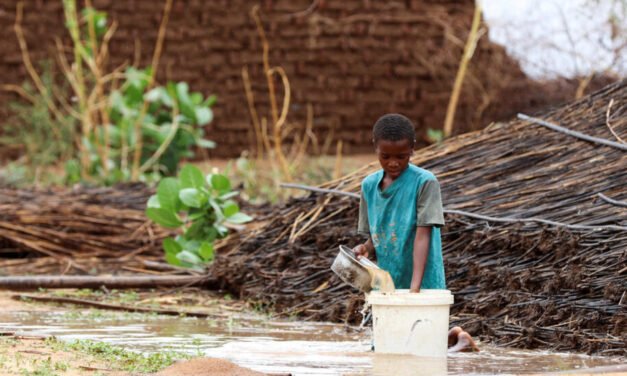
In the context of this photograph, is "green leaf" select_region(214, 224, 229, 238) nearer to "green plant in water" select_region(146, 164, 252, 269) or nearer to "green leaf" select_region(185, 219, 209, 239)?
"green plant in water" select_region(146, 164, 252, 269)

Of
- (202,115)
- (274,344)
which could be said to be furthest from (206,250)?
(202,115)

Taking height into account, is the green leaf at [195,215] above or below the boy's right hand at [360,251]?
above

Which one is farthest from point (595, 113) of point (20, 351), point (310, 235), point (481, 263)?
Answer: point (20, 351)

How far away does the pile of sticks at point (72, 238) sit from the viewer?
24.9ft

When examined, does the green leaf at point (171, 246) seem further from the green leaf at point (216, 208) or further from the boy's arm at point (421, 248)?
the boy's arm at point (421, 248)

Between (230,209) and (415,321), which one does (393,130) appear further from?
(230,209)

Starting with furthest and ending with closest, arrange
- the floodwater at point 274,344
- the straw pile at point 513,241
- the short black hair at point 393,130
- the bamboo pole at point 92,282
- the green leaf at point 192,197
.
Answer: the green leaf at point 192,197, the bamboo pole at point 92,282, the straw pile at point 513,241, the short black hair at point 393,130, the floodwater at point 274,344

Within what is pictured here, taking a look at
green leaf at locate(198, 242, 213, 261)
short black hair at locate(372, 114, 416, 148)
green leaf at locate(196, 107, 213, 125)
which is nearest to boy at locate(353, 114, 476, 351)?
short black hair at locate(372, 114, 416, 148)

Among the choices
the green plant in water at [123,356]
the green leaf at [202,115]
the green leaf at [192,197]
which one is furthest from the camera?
the green leaf at [202,115]

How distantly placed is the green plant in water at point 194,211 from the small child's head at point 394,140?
2.93 m

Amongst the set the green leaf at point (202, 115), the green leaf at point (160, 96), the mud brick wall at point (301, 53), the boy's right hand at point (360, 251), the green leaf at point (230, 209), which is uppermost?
the mud brick wall at point (301, 53)

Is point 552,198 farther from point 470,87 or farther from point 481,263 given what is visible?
point 470,87

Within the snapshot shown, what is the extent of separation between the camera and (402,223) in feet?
13.8

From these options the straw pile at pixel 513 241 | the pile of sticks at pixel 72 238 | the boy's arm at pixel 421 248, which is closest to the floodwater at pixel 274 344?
the straw pile at pixel 513 241
